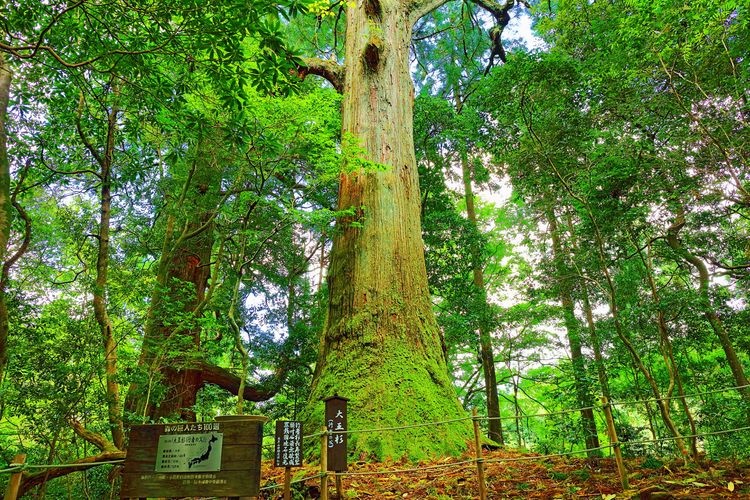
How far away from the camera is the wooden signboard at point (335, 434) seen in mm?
3279

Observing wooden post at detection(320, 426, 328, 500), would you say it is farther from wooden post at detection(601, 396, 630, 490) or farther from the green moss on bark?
wooden post at detection(601, 396, 630, 490)

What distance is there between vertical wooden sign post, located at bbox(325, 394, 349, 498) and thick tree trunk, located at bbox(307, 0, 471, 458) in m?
0.66

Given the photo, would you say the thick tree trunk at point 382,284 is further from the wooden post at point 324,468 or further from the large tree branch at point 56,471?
the large tree branch at point 56,471

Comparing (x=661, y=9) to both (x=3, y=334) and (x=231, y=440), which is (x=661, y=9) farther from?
(x=3, y=334)

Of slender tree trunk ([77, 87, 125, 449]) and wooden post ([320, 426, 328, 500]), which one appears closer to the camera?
wooden post ([320, 426, 328, 500])

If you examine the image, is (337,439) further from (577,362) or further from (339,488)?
(577,362)

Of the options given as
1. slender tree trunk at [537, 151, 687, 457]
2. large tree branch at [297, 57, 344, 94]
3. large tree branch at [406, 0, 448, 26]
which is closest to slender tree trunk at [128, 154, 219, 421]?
large tree branch at [297, 57, 344, 94]

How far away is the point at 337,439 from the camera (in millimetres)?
3322

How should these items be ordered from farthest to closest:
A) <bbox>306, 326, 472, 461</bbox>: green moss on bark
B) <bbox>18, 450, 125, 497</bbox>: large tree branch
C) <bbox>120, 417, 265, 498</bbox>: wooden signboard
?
<bbox>306, 326, 472, 461</bbox>: green moss on bark
<bbox>18, 450, 125, 497</bbox>: large tree branch
<bbox>120, 417, 265, 498</bbox>: wooden signboard

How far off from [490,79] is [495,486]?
16.0 ft

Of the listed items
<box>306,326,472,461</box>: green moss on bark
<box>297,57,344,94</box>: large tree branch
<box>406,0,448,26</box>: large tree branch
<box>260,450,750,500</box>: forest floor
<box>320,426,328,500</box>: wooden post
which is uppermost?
<box>406,0,448,26</box>: large tree branch

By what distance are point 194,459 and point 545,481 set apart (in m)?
2.69

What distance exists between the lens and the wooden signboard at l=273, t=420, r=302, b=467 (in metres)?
3.09

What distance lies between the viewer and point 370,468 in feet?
12.1
